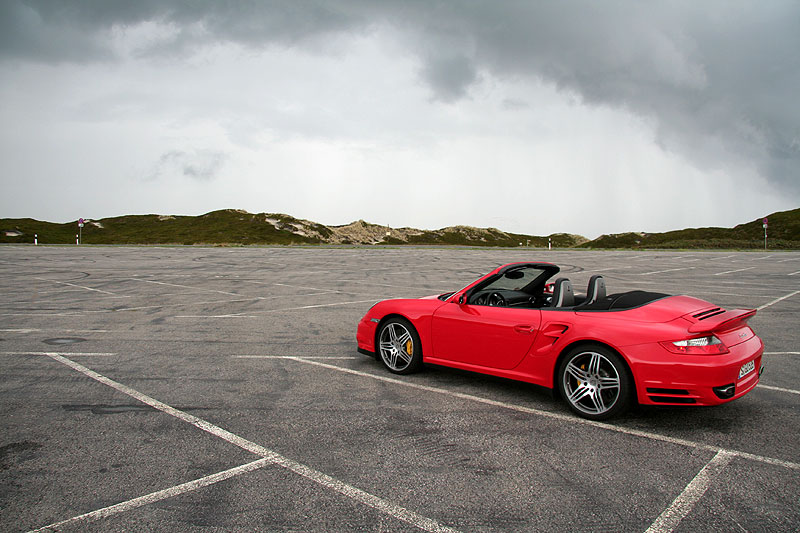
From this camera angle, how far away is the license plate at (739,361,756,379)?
4262 mm

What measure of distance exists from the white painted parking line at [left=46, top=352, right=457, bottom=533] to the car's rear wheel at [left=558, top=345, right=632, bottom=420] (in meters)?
2.11

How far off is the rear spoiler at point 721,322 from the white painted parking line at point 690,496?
909 mm

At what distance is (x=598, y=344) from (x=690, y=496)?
4.72ft

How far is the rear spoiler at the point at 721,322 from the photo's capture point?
13.8ft

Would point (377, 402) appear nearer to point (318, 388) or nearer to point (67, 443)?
point (318, 388)

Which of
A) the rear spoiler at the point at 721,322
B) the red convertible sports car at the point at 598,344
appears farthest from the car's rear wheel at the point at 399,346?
the rear spoiler at the point at 721,322

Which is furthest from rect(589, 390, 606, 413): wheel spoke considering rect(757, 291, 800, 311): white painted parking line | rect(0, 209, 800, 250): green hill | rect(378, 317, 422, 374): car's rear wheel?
rect(0, 209, 800, 250): green hill

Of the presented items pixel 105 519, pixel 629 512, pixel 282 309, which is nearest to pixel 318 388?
pixel 105 519

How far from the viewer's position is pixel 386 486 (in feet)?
10.8

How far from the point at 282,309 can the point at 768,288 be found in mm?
13191

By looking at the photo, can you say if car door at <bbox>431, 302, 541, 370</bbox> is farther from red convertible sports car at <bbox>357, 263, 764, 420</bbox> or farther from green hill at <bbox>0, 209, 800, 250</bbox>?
green hill at <bbox>0, 209, 800, 250</bbox>

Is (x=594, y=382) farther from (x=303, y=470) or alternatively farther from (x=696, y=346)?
(x=303, y=470)

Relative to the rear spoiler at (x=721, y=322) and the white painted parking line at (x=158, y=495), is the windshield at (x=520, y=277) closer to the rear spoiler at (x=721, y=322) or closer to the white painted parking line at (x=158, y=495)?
the rear spoiler at (x=721, y=322)

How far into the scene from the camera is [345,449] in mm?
3875
